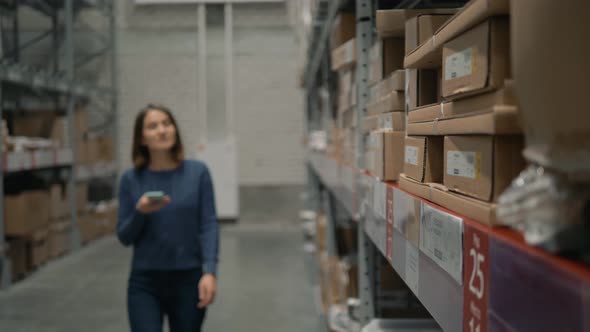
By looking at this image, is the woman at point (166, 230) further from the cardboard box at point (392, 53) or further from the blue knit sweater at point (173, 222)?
the cardboard box at point (392, 53)

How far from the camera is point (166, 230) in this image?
2.55 meters

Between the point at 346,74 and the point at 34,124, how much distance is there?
17.7 ft

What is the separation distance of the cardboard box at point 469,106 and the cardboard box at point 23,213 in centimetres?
522

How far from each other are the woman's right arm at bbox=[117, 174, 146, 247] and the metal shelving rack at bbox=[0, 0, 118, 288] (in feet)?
10.3

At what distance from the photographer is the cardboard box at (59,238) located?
6.51 m

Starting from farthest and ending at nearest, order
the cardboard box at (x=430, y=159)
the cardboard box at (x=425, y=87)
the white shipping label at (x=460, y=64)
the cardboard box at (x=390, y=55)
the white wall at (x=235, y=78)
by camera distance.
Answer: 1. the white wall at (x=235, y=78)
2. the cardboard box at (x=390, y=55)
3. the cardboard box at (x=425, y=87)
4. the cardboard box at (x=430, y=159)
5. the white shipping label at (x=460, y=64)

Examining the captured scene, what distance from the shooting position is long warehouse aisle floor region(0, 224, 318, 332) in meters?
4.36

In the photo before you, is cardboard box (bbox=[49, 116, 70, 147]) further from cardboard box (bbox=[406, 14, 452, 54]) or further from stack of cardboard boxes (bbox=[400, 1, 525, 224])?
stack of cardboard boxes (bbox=[400, 1, 525, 224])

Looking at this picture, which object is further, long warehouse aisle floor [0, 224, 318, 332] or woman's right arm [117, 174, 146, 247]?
long warehouse aisle floor [0, 224, 318, 332]

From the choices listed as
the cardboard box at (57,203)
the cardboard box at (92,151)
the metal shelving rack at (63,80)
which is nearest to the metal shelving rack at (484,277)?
the metal shelving rack at (63,80)

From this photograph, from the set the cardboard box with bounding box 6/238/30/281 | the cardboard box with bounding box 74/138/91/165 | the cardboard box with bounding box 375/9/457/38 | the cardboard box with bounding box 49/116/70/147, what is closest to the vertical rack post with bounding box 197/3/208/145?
the cardboard box with bounding box 74/138/91/165

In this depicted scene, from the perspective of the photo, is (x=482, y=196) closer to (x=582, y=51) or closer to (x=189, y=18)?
(x=582, y=51)

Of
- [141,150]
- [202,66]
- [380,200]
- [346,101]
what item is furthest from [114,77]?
[380,200]

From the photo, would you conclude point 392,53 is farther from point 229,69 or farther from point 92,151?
point 229,69
